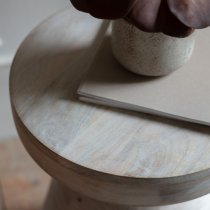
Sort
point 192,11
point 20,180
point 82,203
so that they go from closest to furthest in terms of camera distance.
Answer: point 192,11
point 82,203
point 20,180

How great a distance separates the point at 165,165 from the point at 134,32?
18 centimetres

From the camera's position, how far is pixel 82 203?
2.56ft

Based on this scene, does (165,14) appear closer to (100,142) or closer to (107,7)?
(107,7)

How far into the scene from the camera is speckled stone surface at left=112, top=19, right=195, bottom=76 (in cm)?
61

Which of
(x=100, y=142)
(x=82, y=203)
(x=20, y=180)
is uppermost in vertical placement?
(x=100, y=142)

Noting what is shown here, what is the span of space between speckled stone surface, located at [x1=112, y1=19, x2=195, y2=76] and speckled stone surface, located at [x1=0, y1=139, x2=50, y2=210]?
0.54 m

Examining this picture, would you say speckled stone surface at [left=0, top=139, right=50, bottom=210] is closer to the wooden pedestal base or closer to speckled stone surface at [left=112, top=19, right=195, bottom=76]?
the wooden pedestal base

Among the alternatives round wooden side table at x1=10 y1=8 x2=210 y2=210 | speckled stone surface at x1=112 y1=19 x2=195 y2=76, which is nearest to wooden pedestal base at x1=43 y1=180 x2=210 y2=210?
round wooden side table at x1=10 y1=8 x2=210 y2=210

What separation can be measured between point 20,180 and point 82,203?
374 millimetres

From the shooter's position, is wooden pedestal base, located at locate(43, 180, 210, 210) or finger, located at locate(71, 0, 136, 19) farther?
wooden pedestal base, located at locate(43, 180, 210, 210)

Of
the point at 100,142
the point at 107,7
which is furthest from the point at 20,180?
the point at 107,7

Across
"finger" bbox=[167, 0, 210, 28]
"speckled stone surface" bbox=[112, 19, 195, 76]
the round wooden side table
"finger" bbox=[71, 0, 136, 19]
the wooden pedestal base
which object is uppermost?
"finger" bbox=[167, 0, 210, 28]

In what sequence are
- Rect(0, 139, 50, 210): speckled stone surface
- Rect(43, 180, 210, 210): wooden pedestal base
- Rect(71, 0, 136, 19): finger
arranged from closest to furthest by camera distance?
Rect(71, 0, 136, 19): finger, Rect(43, 180, 210, 210): wooden pedestal base, Rect(0, 139, 50, 210): speckled stone surface

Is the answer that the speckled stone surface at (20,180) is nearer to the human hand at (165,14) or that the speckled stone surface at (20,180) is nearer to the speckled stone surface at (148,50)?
the speckled stone surface at (148,50)
